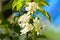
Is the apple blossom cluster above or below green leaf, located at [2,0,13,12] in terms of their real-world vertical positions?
below

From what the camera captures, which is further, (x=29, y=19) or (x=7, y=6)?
(x=7, y=6)

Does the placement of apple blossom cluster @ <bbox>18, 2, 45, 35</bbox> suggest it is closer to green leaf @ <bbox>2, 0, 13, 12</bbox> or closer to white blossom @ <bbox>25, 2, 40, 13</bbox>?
white blossom @ <bbox>25, 2, 40, 13</bbox>

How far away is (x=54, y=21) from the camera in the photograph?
1572 millimetres

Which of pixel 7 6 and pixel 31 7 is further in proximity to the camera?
pixel 7 6

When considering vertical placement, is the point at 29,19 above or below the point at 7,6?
below

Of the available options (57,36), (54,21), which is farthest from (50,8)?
(57,36)

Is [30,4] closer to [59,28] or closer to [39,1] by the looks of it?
[39,1]

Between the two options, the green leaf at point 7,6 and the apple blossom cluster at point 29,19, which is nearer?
the apple blossom cluster at point 29,19

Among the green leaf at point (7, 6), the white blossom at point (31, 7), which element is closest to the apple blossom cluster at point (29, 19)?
the white blossom at point (31, 7)

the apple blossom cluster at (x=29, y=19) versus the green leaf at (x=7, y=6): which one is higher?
the green leaf at (x=7, y=6)

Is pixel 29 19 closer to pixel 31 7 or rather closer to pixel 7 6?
pixel 31 7

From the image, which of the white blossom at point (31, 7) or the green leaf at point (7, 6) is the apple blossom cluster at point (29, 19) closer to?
the white blossom at point (31, 7)

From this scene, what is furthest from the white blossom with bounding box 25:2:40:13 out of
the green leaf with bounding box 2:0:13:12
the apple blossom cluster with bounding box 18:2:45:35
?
the green leaf with bounding box 2:0:13:12

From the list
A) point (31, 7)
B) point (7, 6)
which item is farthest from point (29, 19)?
point (7, 6)
